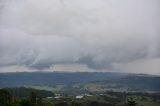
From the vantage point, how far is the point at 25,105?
151 meters

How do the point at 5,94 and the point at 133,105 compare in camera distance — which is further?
the point at 5,94

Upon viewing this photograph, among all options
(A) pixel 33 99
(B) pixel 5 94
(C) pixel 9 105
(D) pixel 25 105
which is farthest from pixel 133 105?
(B) pixel 5 94

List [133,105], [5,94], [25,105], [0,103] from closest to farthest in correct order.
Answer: [133,105]
[25,105]
[0,103]
[5,94]

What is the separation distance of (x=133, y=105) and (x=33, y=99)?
88082 mm

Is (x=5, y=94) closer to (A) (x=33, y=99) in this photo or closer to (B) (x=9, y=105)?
(A) (x=33, y=99)

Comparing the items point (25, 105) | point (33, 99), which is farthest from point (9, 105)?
point (33, 99)

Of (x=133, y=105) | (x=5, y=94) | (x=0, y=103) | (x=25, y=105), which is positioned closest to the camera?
(x=133, y=105)

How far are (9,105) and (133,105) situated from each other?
73536mm

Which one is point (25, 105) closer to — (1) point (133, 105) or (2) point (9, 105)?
(2) point (9, 105)

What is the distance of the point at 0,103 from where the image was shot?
583 feet

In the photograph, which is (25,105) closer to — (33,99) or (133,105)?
(33,99)

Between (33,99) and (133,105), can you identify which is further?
(33,99)

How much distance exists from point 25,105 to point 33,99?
106 feet

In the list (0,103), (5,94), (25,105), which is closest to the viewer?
(25,105)
